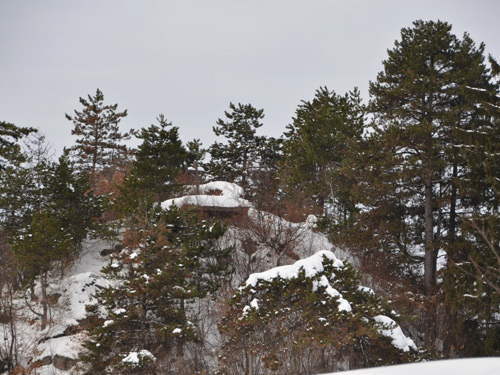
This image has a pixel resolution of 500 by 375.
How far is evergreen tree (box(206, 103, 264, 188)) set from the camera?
95.8 feet

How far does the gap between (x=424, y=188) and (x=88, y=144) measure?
26671mm

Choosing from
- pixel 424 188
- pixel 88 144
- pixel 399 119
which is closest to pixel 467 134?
pixel 399 119

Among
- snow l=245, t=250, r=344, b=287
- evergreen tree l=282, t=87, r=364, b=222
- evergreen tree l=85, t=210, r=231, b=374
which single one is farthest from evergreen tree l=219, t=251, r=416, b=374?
evergreen tree l=282, t=87, r=364, b=222

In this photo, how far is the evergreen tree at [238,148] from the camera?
29.2 meters

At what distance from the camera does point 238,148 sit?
1159 inches

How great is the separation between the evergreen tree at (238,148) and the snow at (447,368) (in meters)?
25.8

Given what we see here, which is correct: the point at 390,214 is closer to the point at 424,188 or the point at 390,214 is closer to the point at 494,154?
the point at 424,188

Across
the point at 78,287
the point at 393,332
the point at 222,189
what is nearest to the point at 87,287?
the point at 78,287

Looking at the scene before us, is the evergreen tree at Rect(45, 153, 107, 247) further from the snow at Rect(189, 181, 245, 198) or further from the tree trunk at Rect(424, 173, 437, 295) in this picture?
the tree trunk at Rect(424, 173, 437, 295)

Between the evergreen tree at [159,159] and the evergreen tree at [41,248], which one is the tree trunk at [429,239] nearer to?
the evergreen tree at [159,159]

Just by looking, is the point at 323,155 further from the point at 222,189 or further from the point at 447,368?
the point at 447,368

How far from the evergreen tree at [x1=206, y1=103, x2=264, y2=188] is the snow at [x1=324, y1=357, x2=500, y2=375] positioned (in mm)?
25844

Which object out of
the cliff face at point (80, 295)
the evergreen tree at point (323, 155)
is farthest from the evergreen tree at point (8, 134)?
the evergreen tree at point (323, 155)

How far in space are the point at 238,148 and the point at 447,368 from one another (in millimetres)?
27681
